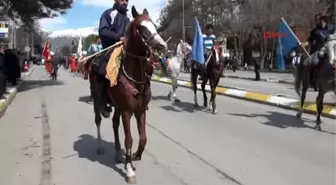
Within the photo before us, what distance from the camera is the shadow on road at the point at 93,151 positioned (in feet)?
26.4

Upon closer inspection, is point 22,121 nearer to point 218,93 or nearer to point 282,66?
point 282,66

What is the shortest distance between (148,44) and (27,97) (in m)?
15.8

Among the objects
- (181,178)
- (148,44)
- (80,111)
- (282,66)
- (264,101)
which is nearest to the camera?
(148,44)

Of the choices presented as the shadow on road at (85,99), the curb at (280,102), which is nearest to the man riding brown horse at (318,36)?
the curb at (280,102)

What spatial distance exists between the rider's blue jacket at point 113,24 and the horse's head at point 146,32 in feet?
3.69

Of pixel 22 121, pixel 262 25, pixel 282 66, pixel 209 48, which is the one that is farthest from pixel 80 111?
pixel 262 25

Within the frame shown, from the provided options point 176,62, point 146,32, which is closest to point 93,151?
A: point 146,32

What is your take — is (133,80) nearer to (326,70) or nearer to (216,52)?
(326,70)

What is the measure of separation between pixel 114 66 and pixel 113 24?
3.43ft

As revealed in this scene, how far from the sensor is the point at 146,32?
6.62 m

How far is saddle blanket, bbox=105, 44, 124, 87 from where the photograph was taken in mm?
7215

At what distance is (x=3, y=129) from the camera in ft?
39.6

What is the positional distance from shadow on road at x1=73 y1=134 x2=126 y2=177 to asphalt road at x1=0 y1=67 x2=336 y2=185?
17 mm

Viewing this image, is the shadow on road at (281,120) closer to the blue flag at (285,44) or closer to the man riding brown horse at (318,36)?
the man riding brown horse at (318,36)
